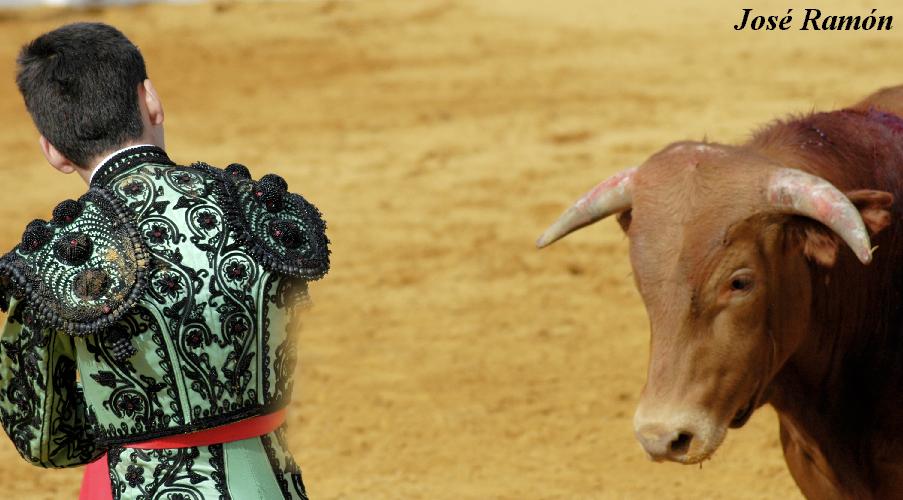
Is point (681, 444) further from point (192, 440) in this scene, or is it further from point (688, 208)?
point (192, 440)

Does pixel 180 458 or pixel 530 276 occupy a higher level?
pixel 180 458

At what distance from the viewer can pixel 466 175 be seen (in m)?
10.5

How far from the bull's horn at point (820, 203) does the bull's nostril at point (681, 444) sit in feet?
2.01

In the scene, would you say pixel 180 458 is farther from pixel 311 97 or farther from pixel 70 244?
pixel 311 97

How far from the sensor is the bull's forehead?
331 centimetres

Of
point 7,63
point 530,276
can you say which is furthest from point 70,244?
point 7,63

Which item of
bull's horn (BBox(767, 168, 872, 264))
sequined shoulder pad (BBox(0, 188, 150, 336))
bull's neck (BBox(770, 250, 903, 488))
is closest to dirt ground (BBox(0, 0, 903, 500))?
bull's neck (BBox(770, 250, 903, 488))

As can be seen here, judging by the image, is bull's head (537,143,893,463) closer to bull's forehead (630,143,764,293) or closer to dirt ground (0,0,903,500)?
bull's forehead (630,143,764,293)

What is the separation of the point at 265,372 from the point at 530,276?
5.84 metres

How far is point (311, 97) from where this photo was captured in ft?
43.2

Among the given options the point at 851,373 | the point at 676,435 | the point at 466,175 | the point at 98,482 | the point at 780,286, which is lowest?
the point at 466,175

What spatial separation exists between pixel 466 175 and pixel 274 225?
316 inches

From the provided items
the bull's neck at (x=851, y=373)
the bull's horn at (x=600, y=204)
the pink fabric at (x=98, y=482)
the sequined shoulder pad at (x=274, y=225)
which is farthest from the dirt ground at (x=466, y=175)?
the sequined shoulder pad at (x=274, y=225)

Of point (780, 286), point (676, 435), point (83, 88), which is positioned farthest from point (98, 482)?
point (780, 286)
